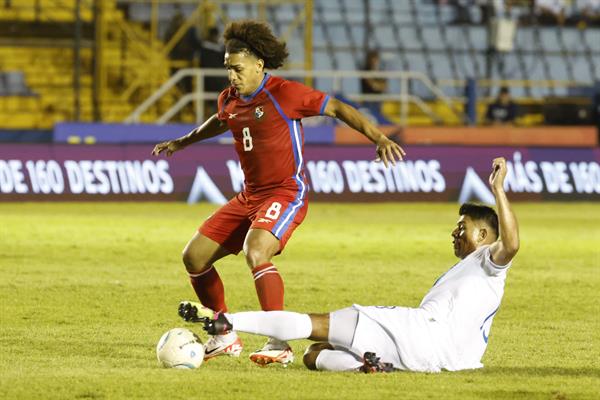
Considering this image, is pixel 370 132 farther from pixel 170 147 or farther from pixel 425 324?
pixel 170 147

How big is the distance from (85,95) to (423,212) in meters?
11.2

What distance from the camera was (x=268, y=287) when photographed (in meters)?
9.17

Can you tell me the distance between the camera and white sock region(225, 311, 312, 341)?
8.31 meters

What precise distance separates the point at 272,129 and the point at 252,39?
0.62 meters

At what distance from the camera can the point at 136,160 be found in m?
24.5

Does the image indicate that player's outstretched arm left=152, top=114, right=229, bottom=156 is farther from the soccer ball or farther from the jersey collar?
the soccer ball

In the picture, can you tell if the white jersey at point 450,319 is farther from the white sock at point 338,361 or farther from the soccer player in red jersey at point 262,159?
the soccer player in red jersey at point 262,159

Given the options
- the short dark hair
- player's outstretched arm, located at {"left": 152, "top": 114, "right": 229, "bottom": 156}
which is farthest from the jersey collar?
the short dark hair

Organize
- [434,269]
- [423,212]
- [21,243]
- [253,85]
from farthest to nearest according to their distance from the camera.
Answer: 1. [423,212]
2. [21,243]
3. [434,269]
4. [253,85]

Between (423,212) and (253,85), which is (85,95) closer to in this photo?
(423,212)

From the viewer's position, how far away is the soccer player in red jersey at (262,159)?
362 inches

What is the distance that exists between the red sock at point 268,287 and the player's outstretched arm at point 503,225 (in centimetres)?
149

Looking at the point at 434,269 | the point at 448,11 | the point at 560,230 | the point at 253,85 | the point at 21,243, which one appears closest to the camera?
the point at 253,85

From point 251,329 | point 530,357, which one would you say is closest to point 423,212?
point 530,357
